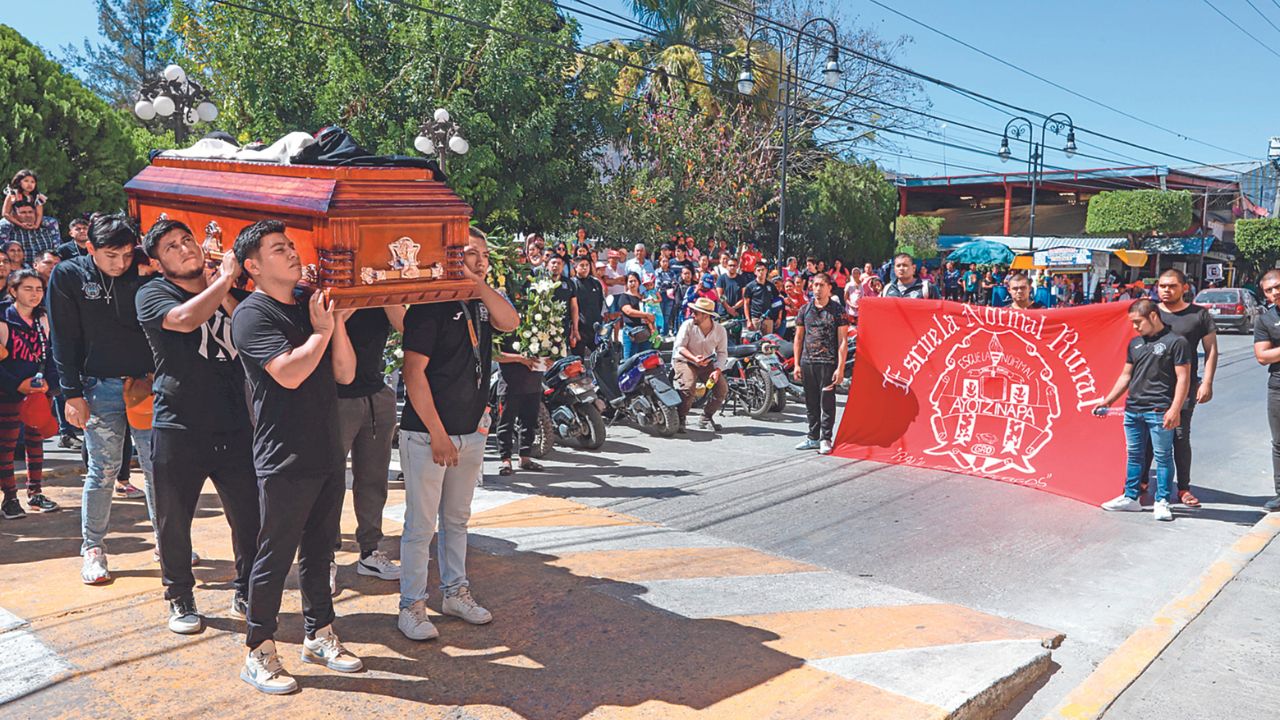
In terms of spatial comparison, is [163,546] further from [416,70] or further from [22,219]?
[416,70]

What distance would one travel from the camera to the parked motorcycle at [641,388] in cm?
1090

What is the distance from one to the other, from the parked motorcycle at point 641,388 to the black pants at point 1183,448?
4.80 meters

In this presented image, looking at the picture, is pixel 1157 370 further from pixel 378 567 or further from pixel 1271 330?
pixel 378 567

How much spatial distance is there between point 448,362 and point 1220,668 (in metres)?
4.22

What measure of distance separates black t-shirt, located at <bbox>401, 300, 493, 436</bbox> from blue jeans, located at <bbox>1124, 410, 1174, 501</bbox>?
5.70 metres

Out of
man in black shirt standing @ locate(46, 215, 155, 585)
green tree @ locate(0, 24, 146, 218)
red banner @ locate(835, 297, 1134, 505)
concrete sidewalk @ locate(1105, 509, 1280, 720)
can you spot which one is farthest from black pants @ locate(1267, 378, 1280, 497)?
green tree @ locate(0, 24, 146, 218)

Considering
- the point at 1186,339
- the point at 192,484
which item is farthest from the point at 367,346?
the point at 1186,339

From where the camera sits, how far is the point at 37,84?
16.3m

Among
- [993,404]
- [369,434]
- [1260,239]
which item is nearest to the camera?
[369,434]

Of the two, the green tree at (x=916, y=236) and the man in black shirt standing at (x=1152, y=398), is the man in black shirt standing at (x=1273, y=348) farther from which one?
the green tree at (x=916, y=236)

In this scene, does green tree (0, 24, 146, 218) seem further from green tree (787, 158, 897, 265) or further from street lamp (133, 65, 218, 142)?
green tree (787, 158, 897, 265)

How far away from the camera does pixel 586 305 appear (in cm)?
1173

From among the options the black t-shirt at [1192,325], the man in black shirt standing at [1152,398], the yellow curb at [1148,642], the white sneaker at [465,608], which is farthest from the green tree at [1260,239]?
the white sneaker at [465,608]

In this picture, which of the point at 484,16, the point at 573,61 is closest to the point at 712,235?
the point at 573,61
